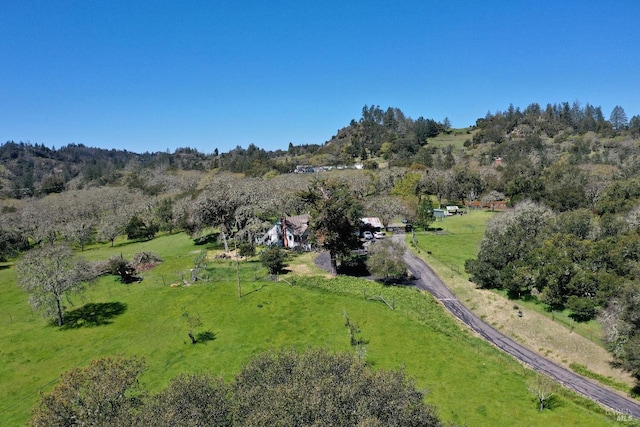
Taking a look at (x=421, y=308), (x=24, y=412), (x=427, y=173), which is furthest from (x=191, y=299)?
(x=427, y=173)

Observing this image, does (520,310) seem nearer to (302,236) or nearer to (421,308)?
(421,308)

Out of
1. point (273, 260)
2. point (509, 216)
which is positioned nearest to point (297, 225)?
point (273, 260)

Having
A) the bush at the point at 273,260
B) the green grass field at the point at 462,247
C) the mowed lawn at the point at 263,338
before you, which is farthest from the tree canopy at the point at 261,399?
the bush at the point at 273,260

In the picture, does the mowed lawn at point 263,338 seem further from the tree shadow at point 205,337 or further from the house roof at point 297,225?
the house roof at point 297,225

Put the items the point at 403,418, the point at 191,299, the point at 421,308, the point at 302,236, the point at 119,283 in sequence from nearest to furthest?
the point at 403,418 → the point at 421,308 → the point at 191,299 → the point at 119,283 → the point at 302,236

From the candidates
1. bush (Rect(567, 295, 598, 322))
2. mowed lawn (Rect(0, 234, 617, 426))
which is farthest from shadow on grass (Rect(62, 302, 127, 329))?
bush (Rect(567, 295, 598, 322))

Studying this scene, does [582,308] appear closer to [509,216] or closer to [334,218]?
[509,216]
